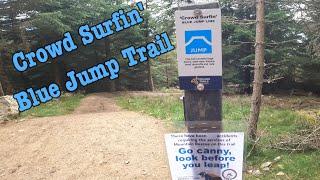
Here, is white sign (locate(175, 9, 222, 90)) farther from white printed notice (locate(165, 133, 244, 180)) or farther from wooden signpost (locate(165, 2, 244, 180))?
white printed notice (locate(165, 133, 244, 180))

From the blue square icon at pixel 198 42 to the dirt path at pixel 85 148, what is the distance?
2.06m

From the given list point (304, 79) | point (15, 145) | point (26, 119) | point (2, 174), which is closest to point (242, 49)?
point (304, 79)

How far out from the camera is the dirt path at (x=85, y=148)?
7.15 meters

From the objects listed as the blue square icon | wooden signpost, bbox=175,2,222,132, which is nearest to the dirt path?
wooden signpost, bbox=175,2,222,132

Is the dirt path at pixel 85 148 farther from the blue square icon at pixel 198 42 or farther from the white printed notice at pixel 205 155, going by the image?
the blue square icon at pixel 198 42

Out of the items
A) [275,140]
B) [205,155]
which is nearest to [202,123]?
[205,155]

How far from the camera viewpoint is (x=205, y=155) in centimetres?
367

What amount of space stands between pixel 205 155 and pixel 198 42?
1148 millimetres

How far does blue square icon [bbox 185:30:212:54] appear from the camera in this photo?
3.61m

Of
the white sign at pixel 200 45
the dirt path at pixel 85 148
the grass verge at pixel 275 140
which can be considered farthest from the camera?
the dirt path at pixel 85 148

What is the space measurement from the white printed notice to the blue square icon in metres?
0.85

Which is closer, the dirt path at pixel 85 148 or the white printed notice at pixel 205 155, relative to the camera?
the white printed notice at pixel 205 155

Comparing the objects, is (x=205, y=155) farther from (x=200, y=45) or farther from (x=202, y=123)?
(x=200, y=45)

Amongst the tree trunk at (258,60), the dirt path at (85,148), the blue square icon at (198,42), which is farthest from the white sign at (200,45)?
the tree trunk at (258,60)
